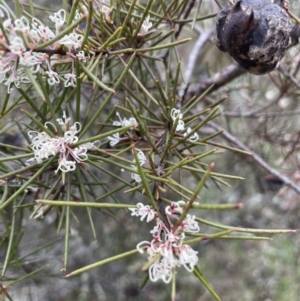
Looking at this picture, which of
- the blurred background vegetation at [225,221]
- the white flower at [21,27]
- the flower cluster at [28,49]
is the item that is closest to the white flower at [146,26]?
the flower cluster at [28,49]

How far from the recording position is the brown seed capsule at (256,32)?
1.45 feet

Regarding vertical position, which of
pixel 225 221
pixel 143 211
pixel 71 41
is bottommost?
pixel 225 221

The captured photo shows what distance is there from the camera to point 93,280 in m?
1.35

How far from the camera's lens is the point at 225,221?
1.65 m

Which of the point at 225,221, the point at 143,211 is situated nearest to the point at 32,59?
the point at 143,211

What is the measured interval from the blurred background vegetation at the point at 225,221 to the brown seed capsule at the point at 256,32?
426 mm

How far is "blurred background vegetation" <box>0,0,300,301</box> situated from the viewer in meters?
1.08

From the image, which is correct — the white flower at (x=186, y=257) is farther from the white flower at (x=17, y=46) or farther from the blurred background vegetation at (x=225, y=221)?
the blurred background vegetation at (x=225, y=221)

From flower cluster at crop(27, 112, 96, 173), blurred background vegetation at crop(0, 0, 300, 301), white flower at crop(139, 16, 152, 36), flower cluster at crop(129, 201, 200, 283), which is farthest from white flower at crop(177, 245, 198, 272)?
blurred background vegetation at crop(0, 0, 300, 301)

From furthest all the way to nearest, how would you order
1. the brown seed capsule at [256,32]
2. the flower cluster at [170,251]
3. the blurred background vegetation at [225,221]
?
the blurred background vegetation at [225,221] → the brown seed capsule at [256,32] → the flower cluster at [170,251]

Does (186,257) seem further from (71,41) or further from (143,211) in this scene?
(71,41)

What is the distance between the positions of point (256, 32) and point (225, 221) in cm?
129

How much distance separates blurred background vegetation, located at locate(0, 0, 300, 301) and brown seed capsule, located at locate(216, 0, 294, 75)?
426 millimetres

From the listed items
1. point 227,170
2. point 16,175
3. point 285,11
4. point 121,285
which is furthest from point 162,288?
point 285,11
